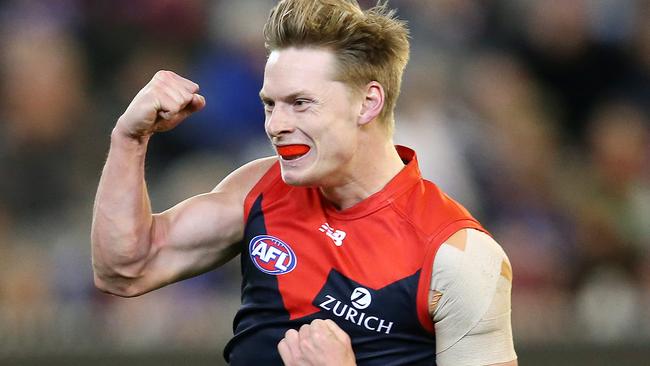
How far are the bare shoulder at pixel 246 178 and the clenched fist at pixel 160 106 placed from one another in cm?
35

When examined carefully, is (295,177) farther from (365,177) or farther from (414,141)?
(414,141)

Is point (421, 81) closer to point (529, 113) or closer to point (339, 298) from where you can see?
point (529, 113)

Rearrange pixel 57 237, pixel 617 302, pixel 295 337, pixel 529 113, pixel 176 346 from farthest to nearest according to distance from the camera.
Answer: pixel 529 113 → pixel 57 237 → pixel 617 302 → pixel 176 346 → pixel 295 337

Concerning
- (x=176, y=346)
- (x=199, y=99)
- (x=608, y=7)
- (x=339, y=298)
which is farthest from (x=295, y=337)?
(x=608, y=7)

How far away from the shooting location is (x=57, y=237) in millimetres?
7074

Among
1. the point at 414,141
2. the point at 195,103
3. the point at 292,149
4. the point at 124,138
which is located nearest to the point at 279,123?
the point at 292,149

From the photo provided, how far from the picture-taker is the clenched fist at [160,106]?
12.2ft

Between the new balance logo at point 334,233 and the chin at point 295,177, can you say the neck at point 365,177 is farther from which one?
the chin at point 295,177

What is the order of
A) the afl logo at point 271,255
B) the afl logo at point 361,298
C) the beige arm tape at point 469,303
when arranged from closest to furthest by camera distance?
1. the beige arm tape at point 469,303
2. the afl logo at point 361,298
3. the afl logo at point 271,255

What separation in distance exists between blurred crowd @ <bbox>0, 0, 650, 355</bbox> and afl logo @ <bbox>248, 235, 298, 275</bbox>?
213 centimetres

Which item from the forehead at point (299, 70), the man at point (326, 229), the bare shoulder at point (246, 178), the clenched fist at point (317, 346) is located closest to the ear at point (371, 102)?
the man at point (326, 229)

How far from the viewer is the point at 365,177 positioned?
3.91m

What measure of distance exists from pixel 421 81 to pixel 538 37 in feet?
4.63

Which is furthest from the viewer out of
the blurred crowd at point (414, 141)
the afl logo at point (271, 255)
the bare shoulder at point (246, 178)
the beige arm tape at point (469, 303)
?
the blurred crowd at point (414, 141)
